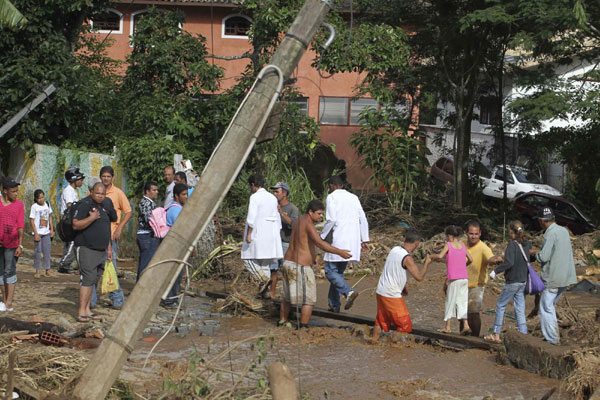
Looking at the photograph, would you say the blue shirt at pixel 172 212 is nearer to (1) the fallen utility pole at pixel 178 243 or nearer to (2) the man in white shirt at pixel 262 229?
(2) the man in white shirt at pixel 262 229

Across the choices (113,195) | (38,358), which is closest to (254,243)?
(113,195)

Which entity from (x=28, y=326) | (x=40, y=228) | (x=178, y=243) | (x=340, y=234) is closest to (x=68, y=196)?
(x=40, y=228)

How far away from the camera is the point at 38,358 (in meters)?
6.22

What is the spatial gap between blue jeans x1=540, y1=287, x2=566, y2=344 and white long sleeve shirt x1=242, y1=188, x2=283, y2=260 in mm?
3947

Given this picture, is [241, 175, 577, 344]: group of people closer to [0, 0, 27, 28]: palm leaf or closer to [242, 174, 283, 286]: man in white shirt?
[242, 174, 283, 286]: man in white shirt

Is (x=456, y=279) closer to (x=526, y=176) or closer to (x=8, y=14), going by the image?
(x=8, y=14)

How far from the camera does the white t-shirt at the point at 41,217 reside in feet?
42.2

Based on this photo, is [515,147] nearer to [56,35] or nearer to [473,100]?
[473,100]

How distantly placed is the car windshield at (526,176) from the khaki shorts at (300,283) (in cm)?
1726

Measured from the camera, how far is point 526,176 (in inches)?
994

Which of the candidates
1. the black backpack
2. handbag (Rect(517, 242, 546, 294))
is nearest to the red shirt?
the black backpack

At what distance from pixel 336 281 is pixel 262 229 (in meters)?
1.48

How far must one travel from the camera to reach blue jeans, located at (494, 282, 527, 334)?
29.0 ft

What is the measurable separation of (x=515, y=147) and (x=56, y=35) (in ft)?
47.6
